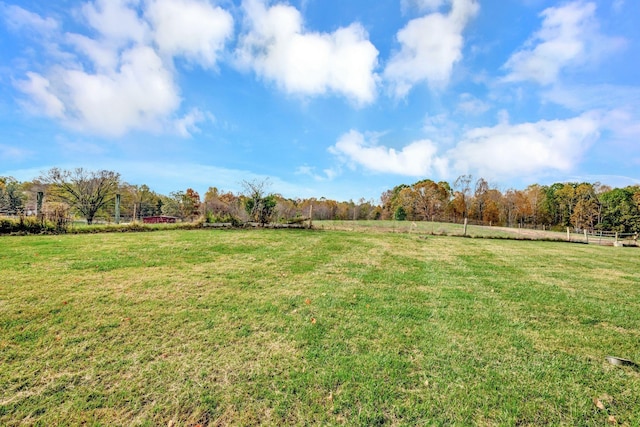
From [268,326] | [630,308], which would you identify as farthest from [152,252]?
[630,308]

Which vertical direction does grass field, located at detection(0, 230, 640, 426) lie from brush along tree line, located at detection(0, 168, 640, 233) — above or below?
below

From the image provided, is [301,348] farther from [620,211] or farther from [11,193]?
[620,211]

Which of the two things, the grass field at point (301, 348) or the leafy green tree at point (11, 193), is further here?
the leafy green tree at point (11, 193)

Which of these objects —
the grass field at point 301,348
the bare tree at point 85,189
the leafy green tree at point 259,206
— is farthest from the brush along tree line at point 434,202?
the grass field at point 301,348

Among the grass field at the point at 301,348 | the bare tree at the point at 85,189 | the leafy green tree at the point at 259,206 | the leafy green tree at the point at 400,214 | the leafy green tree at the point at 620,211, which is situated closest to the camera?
the grass field at the point at 301,348

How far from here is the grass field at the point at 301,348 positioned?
2.00 meters

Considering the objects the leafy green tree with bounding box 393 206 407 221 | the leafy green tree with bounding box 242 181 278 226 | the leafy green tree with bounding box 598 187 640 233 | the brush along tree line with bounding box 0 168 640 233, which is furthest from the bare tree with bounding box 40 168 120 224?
the leafy green tree with bounding box 598 187 640 233

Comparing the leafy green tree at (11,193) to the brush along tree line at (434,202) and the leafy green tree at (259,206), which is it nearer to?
the brush along tree line at (434,202)

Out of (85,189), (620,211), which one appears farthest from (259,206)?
(620,211)

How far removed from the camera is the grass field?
2.00m

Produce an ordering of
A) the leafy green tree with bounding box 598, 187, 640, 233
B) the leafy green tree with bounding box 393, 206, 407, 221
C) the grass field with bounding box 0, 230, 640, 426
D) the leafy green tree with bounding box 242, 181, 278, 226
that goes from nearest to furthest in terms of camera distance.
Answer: the grass field with bounding box 0, 230, 640, 426
the leafy green tree with bounding box 242, 181, 278, 226
the leafy green tree with bounding box 598, 187, 640, 233
the leafy green tree with bounding box 393, 206, 407, 221

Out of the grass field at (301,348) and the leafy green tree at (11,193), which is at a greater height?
the leafy green tree at (11,193)

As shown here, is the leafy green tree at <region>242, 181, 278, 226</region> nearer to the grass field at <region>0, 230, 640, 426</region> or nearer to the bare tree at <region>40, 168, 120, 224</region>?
the grass field at <region>0, 230, 640, 426</region>

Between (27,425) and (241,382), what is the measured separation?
1.36 metres
